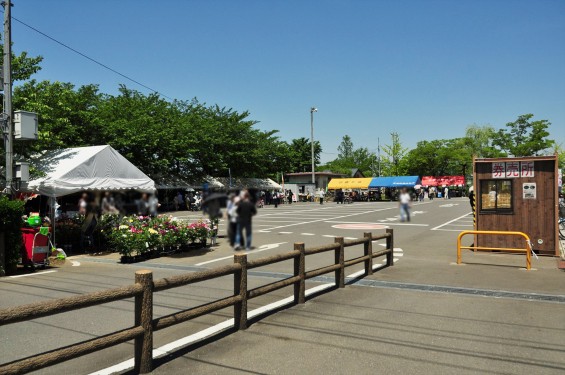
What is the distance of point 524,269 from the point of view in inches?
488

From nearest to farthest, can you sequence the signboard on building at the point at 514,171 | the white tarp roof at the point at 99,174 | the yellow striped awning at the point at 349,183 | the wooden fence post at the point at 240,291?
1. the white tarp roof at the point at 99,174
2. the yellow striped awning at the point at 349,183
3. the signboard on building at the point at 514,171
4. the wooden fence post at the point at 240,291

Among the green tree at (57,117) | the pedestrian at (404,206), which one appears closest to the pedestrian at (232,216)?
the pedestrian at (404,206)

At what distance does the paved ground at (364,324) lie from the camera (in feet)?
19.4

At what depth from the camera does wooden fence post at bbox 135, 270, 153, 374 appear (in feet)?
18.4

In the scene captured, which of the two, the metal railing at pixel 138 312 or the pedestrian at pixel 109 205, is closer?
the pedestrian at pixel 109 205

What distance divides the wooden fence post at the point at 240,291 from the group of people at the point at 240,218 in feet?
20.6

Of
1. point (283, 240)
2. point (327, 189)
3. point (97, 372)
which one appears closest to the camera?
point (327, 189)

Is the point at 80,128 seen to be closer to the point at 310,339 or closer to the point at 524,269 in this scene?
the point at 310,339

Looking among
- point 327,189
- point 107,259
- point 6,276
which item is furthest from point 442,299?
point 6,276

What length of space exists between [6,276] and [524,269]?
552 inches

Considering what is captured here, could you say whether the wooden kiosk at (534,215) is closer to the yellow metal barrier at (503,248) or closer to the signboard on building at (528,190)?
the signboard on building at (528,190)

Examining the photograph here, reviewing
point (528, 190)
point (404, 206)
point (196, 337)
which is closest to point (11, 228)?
point (196, 337)

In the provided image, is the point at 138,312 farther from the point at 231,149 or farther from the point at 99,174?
the point at 99,174

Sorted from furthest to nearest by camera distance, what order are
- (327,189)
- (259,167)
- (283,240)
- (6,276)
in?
(283,240)
(6,276)
(327,189)
(259,167)
